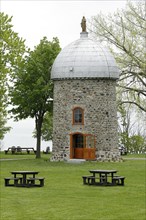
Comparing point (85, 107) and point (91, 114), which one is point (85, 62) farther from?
point (91, 114)

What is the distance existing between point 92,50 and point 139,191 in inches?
963

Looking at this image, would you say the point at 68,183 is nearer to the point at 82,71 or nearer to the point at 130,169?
the point at 130,169

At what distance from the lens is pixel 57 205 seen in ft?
65.2

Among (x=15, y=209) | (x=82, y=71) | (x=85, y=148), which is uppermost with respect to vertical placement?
(x=82, y=71)

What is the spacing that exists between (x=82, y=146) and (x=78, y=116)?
2298 mm

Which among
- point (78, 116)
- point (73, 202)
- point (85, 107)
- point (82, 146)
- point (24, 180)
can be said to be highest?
point (85, 107)

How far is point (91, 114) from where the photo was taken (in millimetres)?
46062

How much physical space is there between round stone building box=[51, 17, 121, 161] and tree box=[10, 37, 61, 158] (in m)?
5.25

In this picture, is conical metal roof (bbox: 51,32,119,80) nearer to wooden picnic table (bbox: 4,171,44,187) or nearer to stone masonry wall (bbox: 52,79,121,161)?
stone masonry wall (bbox: 52,79,121,161)

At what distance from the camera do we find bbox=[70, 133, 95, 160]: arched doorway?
46031 mm

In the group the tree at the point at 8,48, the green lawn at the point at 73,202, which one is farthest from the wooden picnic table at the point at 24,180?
the tree at the point at 8,48

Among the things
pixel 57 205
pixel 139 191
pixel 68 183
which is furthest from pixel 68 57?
pixel 57 205

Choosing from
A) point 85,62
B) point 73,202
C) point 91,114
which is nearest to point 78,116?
point 91,114

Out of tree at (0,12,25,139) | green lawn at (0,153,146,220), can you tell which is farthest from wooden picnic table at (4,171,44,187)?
tree at (0,12,25,139)
